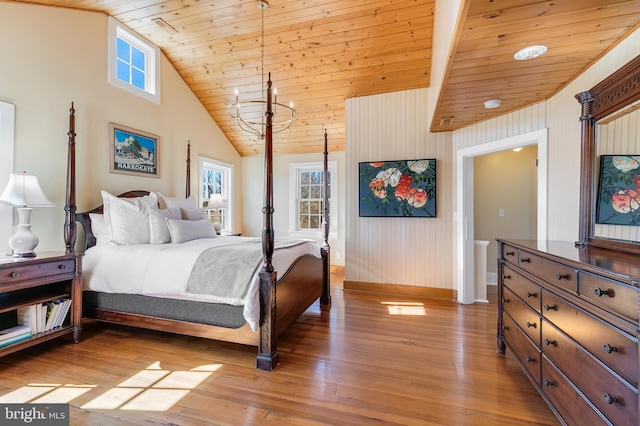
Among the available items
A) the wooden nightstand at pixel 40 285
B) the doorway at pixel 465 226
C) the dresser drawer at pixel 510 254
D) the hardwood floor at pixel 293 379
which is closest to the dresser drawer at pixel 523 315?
the dresser drawer at pixel 510 254

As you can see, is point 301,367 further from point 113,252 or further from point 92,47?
point 92,47

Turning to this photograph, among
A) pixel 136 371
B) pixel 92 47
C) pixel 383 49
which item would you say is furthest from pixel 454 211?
pixel 92 47

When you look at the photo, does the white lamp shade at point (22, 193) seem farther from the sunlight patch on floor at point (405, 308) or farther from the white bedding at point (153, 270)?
the sunlight patch on floor at point (405, 308)

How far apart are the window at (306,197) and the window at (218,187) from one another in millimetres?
1220

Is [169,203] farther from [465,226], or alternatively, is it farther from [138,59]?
[465,226]

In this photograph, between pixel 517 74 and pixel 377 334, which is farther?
pixel 377 334

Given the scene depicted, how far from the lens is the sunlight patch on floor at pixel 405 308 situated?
3447 mm

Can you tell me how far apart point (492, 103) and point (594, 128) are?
1.03 meters

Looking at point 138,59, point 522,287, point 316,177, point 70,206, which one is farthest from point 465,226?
point 138,59

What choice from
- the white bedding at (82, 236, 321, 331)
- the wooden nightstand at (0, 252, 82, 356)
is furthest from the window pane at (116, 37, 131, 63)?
the wooden nightstand at (0, 252, 82, 356)

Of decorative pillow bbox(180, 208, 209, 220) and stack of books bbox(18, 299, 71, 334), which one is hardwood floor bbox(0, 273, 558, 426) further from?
decorative pillow bbox(180, 208, 209, 220)

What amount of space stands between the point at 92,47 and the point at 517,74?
4.19m

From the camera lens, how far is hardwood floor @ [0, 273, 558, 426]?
171cm

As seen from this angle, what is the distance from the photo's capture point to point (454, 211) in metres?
3.96
